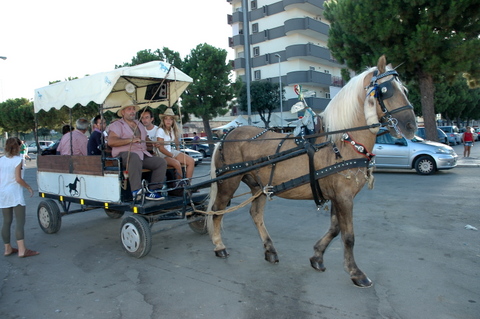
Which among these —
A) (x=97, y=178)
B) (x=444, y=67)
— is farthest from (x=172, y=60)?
(x=97, y=178)

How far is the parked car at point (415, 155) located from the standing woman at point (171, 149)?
865 centimetres

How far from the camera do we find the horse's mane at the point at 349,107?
12.7ft

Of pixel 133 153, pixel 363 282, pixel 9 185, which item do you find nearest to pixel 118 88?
pixel 133 153

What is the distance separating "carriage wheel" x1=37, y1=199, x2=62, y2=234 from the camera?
6312 mm

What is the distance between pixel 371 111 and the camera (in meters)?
3.76

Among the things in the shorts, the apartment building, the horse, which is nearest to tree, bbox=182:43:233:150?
the apartment building

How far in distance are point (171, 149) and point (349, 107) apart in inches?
149

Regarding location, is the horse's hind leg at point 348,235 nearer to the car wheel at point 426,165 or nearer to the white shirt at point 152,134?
the white shirt at point 152,134

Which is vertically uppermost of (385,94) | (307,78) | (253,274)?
(307,78)

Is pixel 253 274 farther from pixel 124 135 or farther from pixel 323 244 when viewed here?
pixel 124 135

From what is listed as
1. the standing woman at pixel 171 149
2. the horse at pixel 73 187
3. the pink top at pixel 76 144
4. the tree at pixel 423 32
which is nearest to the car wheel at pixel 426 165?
the tree at pixel 423 32

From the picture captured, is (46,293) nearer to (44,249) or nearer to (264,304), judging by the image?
(44,249)

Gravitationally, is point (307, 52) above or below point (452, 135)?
above

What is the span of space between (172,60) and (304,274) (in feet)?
75.7
